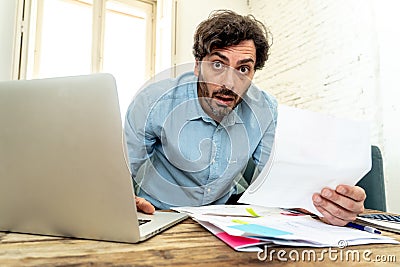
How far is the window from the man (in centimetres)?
176

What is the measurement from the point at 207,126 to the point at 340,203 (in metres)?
0.61

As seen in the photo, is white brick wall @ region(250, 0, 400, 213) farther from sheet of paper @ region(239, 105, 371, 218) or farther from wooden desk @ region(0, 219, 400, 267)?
wooden desk @ region(0, 219, 400, 267)

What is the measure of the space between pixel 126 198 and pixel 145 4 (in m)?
3.53

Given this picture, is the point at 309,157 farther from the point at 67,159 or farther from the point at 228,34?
the point at 228,34

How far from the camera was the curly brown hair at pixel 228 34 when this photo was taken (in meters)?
1.20

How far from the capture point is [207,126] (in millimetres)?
1189

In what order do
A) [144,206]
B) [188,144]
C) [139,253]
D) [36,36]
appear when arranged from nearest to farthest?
[139,253] → [144,206] → [188,144] → [36,36]

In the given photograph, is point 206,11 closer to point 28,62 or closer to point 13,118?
point 28,62

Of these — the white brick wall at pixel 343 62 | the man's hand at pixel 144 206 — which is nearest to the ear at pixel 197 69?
the man's hand at pixel 144 206

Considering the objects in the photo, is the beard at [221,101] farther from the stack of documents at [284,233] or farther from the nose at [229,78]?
the stack of documents at [284,233]

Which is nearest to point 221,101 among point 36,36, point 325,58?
point 325,58

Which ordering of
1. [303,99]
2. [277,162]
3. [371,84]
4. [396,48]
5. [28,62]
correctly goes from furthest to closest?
[303,99]
[28,62]
[371,84]
[396,48]
[277,162]

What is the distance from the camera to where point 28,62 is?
109 inches

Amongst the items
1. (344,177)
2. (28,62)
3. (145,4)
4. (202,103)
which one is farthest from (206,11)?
(344,177)
